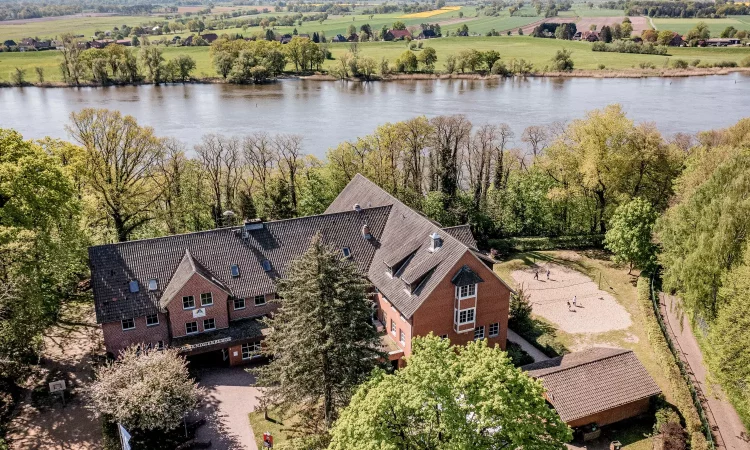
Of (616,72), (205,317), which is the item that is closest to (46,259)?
(205,317)

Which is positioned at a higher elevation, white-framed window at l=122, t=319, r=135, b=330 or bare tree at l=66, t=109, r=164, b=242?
bare tree at l=66, t=109, r=164, b=242

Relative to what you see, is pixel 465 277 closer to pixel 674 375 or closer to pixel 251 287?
pixel 674 375

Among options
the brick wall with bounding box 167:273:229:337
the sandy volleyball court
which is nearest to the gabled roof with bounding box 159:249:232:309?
the brick wall with bounding box 167:273:229:337

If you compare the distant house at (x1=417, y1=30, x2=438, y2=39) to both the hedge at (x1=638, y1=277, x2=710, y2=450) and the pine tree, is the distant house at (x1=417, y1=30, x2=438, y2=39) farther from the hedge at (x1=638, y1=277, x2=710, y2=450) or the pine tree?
the pine tree

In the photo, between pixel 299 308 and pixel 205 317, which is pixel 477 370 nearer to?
pixel 299 308

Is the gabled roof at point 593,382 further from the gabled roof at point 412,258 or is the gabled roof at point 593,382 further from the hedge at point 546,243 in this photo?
the hedge at point 546,243

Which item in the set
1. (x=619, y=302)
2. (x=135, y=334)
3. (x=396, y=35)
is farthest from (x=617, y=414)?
(x=396, y=35)

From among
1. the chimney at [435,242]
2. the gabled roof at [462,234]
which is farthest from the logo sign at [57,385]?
the gabled roof at [462,234]
